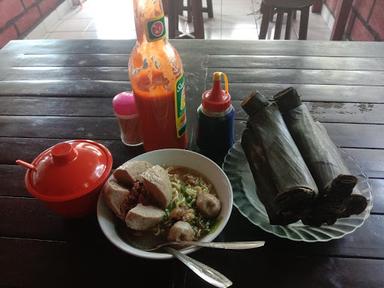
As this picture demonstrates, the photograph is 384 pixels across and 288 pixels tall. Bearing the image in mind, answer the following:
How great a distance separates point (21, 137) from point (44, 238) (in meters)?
0.38

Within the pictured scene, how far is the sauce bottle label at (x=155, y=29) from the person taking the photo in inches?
23.5

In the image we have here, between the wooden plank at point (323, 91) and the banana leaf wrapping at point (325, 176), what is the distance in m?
0.35

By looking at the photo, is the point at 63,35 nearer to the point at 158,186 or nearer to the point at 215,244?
the point at 158,186

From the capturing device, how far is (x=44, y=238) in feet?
2.08

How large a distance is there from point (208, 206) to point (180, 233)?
78 mm

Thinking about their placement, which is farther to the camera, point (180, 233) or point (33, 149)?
point (33, 149)

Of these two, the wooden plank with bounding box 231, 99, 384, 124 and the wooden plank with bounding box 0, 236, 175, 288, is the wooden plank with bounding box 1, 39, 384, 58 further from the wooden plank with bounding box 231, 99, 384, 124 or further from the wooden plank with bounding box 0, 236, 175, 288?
the wooden plank with bounding box 0, 236, 175, 288

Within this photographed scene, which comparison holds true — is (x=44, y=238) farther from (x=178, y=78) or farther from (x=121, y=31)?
(x=121, y=31)

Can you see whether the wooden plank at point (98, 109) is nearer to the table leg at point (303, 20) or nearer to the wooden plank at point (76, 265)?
the wooden plank at point (76, 265)

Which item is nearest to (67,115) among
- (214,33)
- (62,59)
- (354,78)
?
(62,59)

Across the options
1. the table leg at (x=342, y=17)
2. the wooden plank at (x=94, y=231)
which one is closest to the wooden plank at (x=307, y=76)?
the wooden plank at (x=94, y=231)

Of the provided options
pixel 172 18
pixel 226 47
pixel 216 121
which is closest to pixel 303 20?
pixel 172 18

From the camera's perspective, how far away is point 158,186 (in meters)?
0.55

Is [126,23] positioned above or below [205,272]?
below
